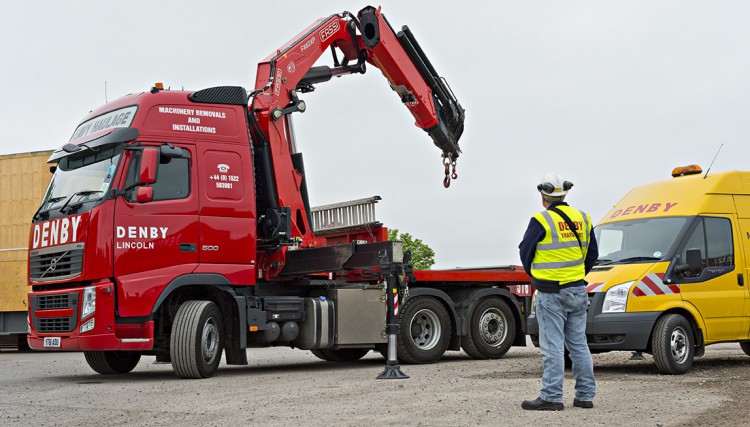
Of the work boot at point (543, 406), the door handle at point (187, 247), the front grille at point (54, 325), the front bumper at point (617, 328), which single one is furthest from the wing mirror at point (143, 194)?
the work boot at point (543, 406)

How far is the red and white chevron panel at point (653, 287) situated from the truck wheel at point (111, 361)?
22.7 feet

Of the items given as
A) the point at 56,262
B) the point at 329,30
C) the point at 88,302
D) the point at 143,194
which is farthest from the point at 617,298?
the point at 56,262

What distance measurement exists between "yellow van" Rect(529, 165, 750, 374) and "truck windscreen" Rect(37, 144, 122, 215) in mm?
5796

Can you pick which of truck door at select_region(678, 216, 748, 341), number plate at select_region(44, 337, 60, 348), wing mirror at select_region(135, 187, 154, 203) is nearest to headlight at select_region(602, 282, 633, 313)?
truck door at select_region(678, 216, 748, 341)

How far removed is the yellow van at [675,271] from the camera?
1139 cm

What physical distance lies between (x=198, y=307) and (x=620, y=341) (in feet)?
17.2

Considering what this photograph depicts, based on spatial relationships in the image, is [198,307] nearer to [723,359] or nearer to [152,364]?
[152,364]

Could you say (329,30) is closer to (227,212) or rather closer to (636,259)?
(227,212)

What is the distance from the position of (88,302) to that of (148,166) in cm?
182

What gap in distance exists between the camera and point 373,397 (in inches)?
368

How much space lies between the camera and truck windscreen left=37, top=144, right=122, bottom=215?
11774 millimetres

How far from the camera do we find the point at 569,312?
8.37 metres

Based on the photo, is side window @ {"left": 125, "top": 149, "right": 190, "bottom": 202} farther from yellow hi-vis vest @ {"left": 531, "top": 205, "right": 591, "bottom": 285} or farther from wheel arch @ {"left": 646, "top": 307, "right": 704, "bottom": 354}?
wheel arch @ {"left": 646, "top": 307, "right": 704, "bottom": 354}

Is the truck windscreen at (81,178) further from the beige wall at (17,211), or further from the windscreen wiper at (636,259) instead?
the beige wall at (17,211)
